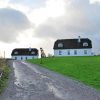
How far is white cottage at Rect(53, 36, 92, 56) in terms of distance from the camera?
406ft

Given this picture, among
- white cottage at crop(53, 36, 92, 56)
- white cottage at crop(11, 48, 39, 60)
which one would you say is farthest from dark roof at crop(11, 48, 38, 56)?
white cottage at crop(53, 36, 92, 56)

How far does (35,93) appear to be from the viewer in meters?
20.2

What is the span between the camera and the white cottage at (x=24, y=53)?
16240cm

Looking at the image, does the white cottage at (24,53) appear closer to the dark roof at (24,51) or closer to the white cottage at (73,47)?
the dark roof at (24,51)

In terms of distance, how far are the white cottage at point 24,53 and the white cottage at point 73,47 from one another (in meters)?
36.8

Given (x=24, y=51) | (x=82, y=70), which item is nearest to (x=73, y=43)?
(x=24, y=51)

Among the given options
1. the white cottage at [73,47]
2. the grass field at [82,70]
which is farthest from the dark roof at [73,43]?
the grass field at [82,70]

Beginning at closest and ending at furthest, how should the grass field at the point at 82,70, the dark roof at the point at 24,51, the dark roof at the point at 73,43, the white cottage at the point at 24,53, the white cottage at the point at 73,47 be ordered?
the grass field at the point at 82,70 < the white cottage at the point at 73,47 < the dark roof at the point at 73,43 < the white cottage at the point at 24,53 < the dark roof at the point at 24,51

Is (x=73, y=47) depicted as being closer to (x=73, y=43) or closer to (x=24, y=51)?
(x=73, y=43)

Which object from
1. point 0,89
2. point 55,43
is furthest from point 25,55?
point 0,89

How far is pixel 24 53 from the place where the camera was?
16362cm

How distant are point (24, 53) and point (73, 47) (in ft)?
145

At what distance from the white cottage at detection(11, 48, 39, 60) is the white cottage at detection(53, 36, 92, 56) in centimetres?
3684

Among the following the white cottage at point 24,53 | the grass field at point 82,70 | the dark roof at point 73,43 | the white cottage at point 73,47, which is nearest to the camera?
the grass field at point 82,70
